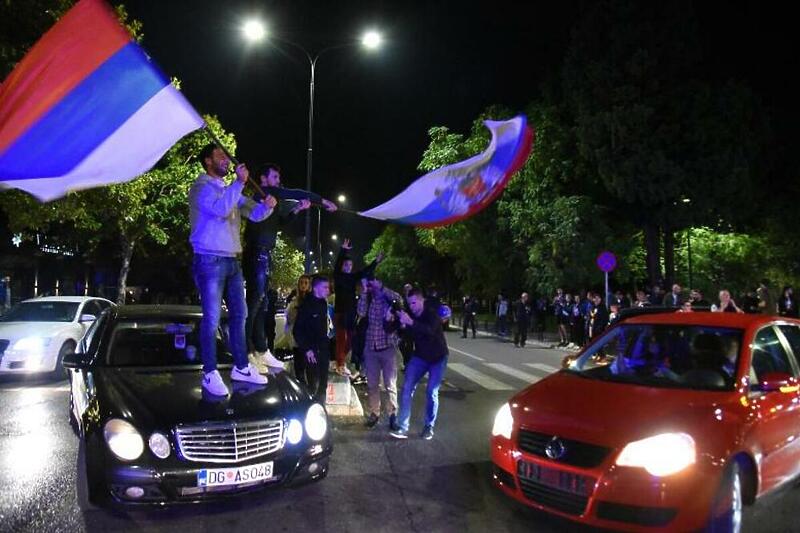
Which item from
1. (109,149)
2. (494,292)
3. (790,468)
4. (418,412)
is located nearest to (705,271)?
(494,292)

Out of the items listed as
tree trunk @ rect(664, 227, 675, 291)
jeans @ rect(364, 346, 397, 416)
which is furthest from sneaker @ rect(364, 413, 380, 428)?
tree trunk @ rect(664, 227, 675, 291)

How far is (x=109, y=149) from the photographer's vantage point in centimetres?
535

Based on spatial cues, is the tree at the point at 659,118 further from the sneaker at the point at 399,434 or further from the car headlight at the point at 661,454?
the car headlight at the point at 661,454

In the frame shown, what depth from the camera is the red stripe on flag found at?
4949 mm

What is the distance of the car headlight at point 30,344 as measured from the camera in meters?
11.4

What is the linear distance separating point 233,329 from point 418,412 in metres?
4.29

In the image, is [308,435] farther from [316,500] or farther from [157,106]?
[157,106]

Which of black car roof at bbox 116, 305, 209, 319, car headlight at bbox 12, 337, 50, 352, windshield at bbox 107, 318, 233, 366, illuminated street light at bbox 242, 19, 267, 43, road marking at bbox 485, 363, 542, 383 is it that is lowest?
road marking at bbox 485, 363, 542, 383

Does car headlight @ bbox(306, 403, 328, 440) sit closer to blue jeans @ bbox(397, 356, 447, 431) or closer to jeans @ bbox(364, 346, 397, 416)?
blue jeans @ bbox(397, 356, 447, 431)

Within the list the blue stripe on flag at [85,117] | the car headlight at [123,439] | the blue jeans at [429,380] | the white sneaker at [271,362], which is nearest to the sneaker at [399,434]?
the blue jeans at [429,380]

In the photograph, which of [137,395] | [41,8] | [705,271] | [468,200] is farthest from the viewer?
[705,271]

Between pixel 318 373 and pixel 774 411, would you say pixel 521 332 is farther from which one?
pixel 774 411

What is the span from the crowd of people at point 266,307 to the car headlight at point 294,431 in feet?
1.95

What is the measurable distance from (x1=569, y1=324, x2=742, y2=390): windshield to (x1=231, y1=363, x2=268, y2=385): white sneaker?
2599mm
